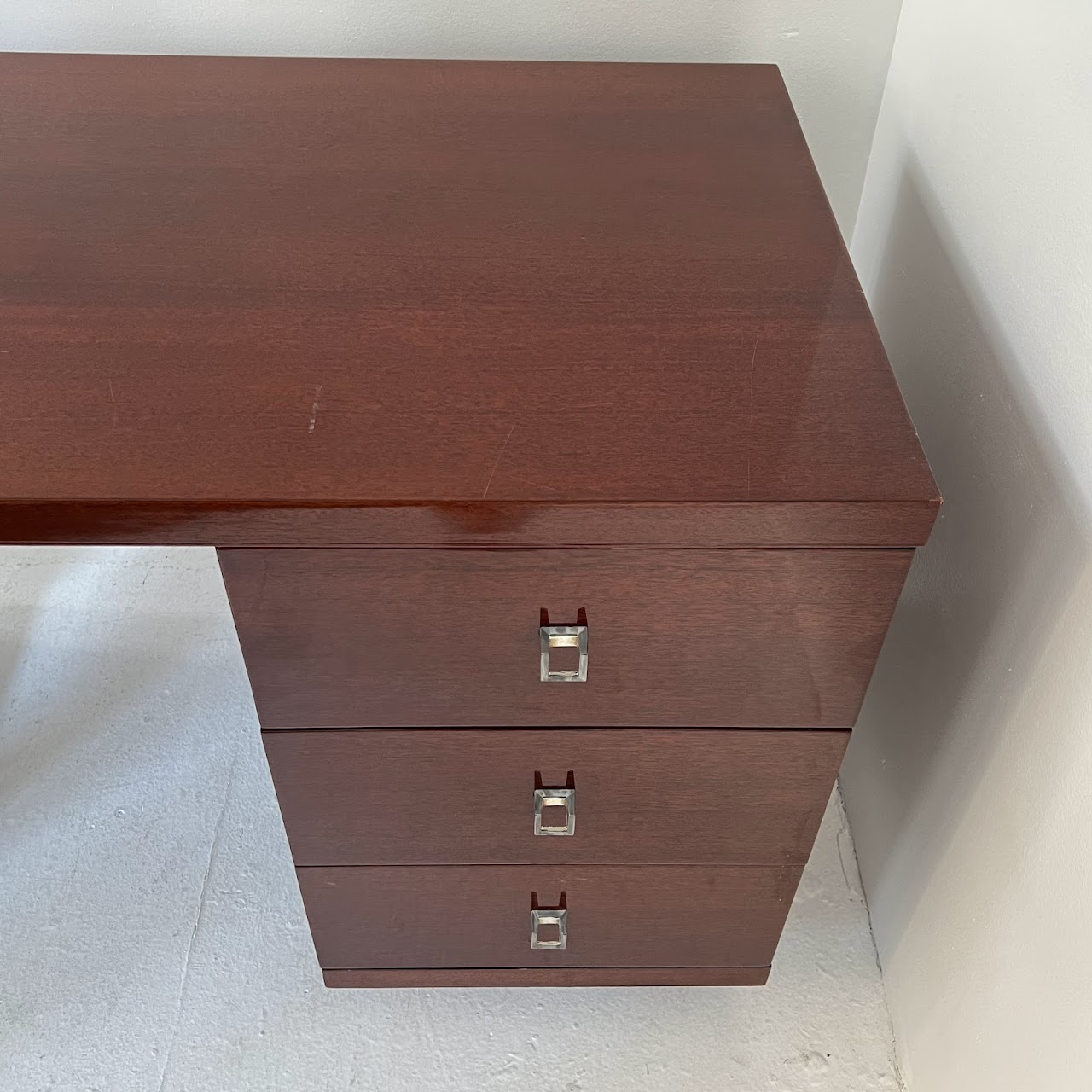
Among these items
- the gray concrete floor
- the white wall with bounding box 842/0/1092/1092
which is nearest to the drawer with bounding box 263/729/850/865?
the white wall with bounding box 842/0/1092/1092

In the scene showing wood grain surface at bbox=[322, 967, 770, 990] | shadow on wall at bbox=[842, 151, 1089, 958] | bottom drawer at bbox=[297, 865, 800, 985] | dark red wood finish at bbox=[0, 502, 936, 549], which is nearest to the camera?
dark red wood finish at bbox=[0, 502, 936, 549]

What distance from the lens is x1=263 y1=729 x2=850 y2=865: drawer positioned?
77cm

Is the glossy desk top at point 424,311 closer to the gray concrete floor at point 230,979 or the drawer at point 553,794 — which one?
the drawer at point 553,794

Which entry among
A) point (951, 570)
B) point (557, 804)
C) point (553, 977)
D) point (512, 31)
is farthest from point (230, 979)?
point (512, 31)

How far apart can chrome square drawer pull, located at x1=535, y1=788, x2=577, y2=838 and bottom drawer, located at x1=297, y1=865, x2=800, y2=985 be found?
2.5 inches

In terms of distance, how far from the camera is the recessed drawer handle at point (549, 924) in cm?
92

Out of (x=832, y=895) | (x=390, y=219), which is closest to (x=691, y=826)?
(x=832, y=895)

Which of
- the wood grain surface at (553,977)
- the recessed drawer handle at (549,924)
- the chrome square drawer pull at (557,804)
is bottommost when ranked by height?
the wood grain surface at (553,977)

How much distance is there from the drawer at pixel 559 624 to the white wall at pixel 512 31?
2.12ft

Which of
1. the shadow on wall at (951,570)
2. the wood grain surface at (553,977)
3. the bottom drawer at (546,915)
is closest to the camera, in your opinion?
the shadow on wall at (951,570)

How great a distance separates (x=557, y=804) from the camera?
81cm

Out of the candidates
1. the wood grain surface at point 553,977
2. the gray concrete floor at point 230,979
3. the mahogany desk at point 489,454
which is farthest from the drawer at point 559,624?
the gray concrete floor at point 230,979

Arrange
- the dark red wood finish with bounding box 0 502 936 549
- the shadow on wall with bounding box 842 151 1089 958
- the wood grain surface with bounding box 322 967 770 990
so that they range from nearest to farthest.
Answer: the dark red wood finish with bounding box 0 502 936 549
the shadow on wall with bounding box 842 151 1089 958
the wood grain surface with bounding box 322 967 770 990

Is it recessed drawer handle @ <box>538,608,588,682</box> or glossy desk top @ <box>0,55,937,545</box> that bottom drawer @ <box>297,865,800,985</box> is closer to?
recessed drawer handle @ <box>538,608,588,682</box>
